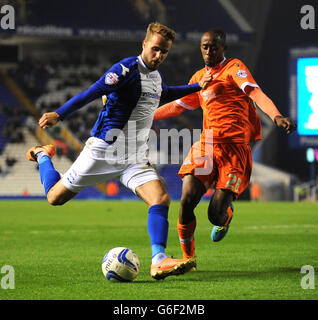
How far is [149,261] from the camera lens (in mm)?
7441

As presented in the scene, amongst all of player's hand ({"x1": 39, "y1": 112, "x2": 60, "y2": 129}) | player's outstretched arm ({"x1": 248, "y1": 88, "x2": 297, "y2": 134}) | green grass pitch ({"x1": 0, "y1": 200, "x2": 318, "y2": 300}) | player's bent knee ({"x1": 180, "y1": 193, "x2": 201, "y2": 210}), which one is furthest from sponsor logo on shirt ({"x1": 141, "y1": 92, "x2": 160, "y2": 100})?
green grass pitch ({"x1": 0, "y1": 200, "x2": 318, "y2": 300})

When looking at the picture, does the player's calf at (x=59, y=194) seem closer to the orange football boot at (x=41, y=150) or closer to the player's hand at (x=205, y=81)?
the orange football boot at (x=41, y=150)

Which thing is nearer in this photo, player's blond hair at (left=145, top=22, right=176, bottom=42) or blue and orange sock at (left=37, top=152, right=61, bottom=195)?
player's blond hair at (left=145, top=22, right=176, bottom=42)

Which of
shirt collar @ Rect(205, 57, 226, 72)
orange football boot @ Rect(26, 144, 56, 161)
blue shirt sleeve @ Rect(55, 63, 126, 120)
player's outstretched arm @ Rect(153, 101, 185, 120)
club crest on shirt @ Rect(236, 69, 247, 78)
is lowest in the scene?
orange football boot @ Rect(26, 144, 56, 161)

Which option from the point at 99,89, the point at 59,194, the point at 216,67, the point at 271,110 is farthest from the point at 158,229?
the point at 216,67

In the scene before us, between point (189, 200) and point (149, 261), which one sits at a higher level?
point (189, 200)

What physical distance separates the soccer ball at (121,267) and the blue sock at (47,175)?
109 centimetres

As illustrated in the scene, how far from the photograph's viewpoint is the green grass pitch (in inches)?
203

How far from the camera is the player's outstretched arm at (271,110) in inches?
223

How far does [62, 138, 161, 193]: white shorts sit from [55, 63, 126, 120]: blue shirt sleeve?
450 mm

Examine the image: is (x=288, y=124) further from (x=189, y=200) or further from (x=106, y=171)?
(x=106, y=171)

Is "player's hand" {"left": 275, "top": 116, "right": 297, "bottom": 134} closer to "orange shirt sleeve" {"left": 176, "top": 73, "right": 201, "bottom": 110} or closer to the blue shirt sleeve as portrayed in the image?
the blue shirt sleeve

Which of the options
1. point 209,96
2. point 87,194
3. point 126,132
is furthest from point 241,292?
point 87,194

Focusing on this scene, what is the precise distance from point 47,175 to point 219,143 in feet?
5.86
